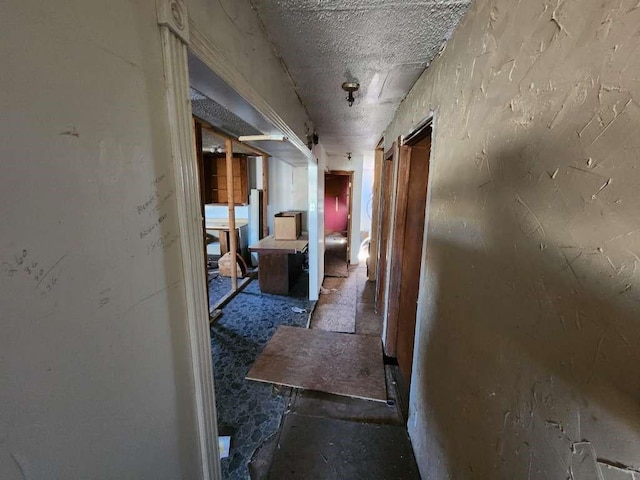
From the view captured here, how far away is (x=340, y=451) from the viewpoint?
147cm

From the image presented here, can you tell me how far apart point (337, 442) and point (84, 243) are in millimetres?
1704

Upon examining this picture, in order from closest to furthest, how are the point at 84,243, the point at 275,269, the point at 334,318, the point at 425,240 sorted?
the point at 84,243 < the point at 425,240 < the point at 334,318 < the point at 275,269

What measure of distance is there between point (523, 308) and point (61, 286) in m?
0.99

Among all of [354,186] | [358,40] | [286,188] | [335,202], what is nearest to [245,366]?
[358,40]

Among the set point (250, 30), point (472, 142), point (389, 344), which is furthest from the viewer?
point (389, 344)

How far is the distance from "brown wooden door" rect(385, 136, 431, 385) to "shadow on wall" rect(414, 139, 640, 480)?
0.76 metres

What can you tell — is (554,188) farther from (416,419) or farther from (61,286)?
(416,419)

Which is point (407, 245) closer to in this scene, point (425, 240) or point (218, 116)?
point (425, 240)

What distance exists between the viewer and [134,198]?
23.1 inches

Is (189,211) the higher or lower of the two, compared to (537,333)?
higher

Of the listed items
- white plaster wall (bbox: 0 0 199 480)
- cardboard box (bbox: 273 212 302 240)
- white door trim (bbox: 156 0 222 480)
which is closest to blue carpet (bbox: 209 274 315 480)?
white door trim (bbox: 156 0 222 480)

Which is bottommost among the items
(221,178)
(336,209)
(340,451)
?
(340,451)

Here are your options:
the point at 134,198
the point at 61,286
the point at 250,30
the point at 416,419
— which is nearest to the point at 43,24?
the point at 134,198

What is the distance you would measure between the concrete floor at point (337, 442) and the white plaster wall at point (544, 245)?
1.53ft
